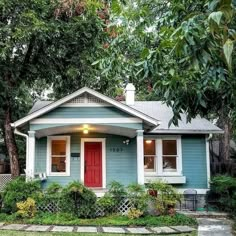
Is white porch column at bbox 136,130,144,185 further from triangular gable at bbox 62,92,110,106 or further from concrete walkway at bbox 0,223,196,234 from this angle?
concrete walkway at bbox 0,223,196,234

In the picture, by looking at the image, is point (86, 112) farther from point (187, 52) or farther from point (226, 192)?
point (187, 52)

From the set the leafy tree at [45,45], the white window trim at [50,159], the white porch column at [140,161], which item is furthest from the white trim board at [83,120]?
the leafy tree at [45,45]

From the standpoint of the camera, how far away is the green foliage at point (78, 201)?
11.0 meters

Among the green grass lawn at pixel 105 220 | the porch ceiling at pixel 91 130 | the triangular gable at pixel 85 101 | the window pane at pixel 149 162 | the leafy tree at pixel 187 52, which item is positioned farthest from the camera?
the window pane at pixel 149 162

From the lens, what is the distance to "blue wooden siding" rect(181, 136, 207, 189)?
14445 millimetres

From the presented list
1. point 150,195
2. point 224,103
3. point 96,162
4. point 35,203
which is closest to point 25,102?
point 96,162

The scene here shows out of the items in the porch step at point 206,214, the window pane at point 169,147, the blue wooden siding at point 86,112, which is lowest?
the porch step at point 206,214

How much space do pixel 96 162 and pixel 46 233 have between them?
5.48m

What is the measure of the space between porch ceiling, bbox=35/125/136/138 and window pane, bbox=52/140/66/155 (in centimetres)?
46

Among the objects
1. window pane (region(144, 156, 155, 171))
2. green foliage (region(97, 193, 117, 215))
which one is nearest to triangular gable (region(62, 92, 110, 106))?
green foliage (region(97, 193, 117, 215))

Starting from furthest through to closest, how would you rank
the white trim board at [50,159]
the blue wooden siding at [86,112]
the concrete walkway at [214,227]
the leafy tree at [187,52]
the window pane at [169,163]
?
the window pane at [169,163] < the white trim board at [50,159] < the blue wooden siding at [86,112] < the concrete walkway at [214,227] < the leafy tree at [187,52]

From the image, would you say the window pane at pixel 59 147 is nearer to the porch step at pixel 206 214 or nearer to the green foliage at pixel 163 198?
the green foliage at pixel 163 198

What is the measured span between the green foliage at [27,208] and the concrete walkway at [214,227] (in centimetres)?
Result: 513

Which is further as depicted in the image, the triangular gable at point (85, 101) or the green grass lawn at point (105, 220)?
the triangular gable at point (85, 101)
